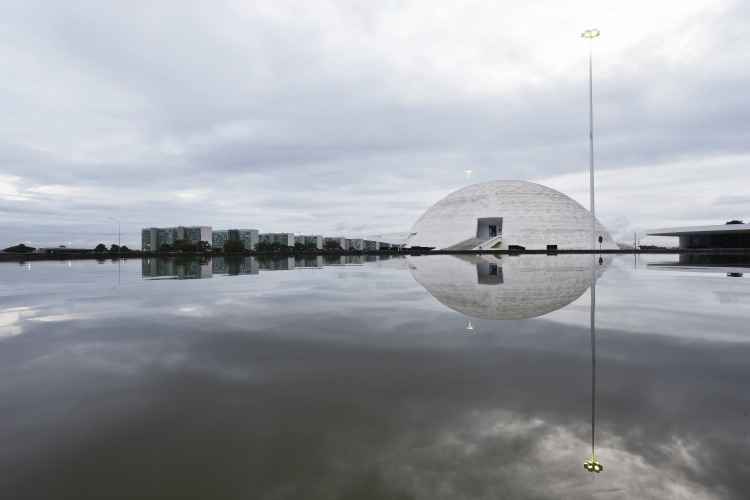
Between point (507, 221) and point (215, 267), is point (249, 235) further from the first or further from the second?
point (215, 267)

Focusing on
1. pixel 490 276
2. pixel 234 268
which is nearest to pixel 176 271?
pixel 234 268

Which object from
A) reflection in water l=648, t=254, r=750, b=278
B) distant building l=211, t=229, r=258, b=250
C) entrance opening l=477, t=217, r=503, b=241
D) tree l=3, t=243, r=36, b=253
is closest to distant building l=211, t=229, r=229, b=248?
distant building l=211, t=229, r=258, b=250

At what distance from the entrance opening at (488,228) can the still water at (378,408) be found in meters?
73.0

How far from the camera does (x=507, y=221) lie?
75688 millimetres

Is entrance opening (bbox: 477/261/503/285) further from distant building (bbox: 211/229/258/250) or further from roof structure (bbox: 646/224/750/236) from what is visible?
distant building (bbox: 211/229/258/250)

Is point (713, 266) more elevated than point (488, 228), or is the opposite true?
point (488, 228)

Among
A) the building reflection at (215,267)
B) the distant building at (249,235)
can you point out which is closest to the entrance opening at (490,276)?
the building reflection at (215,267)

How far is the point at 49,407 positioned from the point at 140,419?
46.0 inches

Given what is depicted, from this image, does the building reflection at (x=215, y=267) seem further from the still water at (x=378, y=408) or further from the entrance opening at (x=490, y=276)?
the still water at (x=378, y=408)

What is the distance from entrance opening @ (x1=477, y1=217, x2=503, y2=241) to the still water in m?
73.0

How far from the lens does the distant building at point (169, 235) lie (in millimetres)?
146375

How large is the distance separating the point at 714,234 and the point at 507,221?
1516 inches

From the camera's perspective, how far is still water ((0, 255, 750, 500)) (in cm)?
272

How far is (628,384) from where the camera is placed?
4566 millimetres
